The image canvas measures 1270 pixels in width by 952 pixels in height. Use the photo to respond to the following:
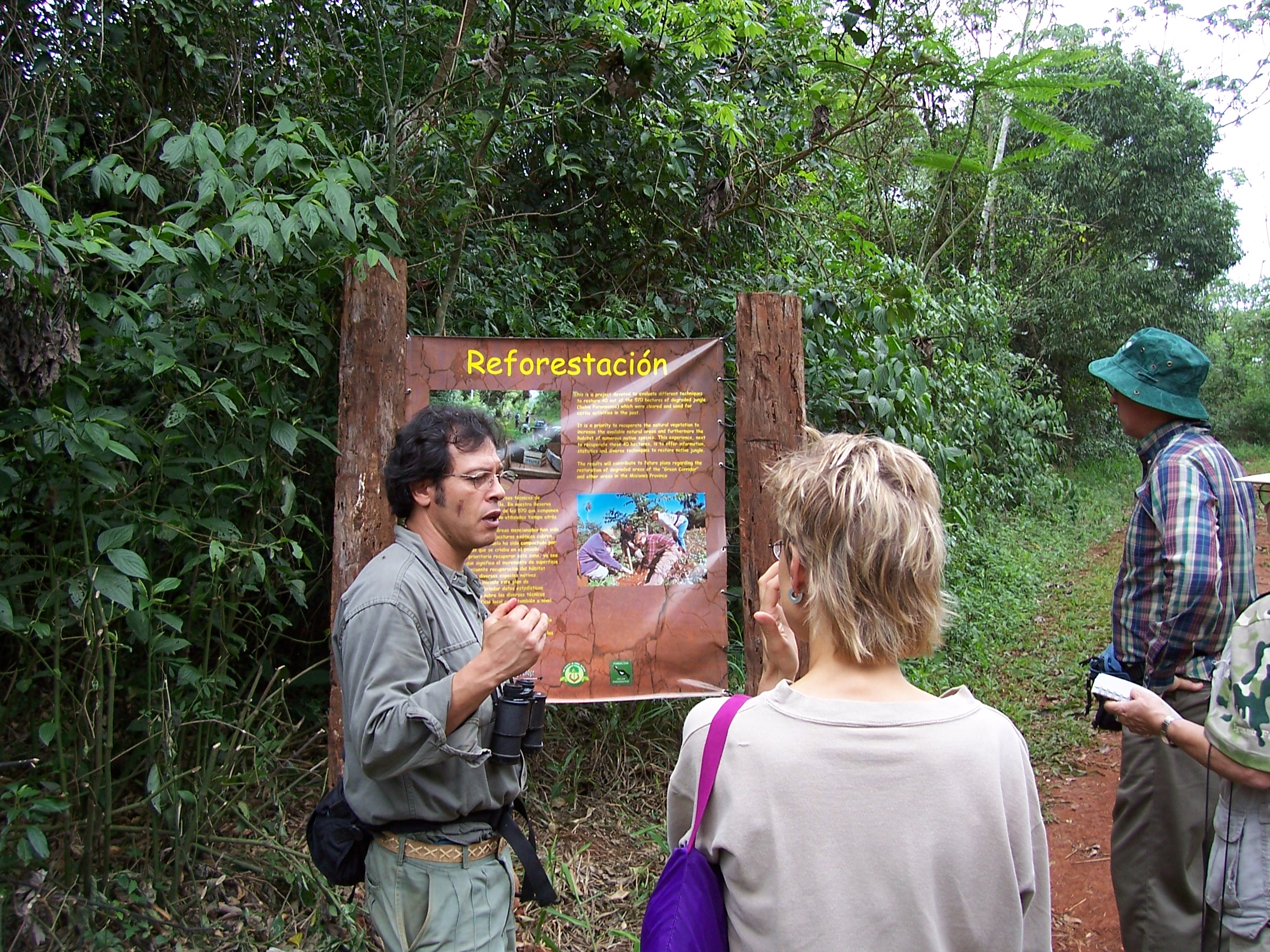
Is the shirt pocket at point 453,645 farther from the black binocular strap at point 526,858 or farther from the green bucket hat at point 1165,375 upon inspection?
the green bucket hat at point 1165,375

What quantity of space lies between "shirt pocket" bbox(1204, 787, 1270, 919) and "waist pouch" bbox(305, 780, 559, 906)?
153cm

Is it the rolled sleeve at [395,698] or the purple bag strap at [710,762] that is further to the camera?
the rolled sleeve at [395,698]

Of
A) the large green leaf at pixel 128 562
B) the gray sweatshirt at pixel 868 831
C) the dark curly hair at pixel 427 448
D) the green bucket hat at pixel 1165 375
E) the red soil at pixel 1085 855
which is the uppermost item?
the green bucket hat at pixel 1165 375

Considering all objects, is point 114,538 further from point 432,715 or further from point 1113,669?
point 1113,669

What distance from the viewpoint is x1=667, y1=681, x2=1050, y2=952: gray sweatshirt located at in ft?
4.22

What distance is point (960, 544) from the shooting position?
858cm

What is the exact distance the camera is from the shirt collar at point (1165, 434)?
3.04 meters

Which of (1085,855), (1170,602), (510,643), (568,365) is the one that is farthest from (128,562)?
(1085,855)

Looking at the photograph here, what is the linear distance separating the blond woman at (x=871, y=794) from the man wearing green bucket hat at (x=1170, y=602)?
69.7 inches

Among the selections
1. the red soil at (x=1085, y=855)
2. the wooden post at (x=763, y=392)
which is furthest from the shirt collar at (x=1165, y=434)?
the red soil at (x=1085, y=855)

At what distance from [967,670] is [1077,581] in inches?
140

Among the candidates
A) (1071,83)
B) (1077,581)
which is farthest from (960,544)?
(1071,83)

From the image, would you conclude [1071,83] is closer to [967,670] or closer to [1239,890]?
[967,670]

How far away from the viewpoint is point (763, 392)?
387 centimetres
